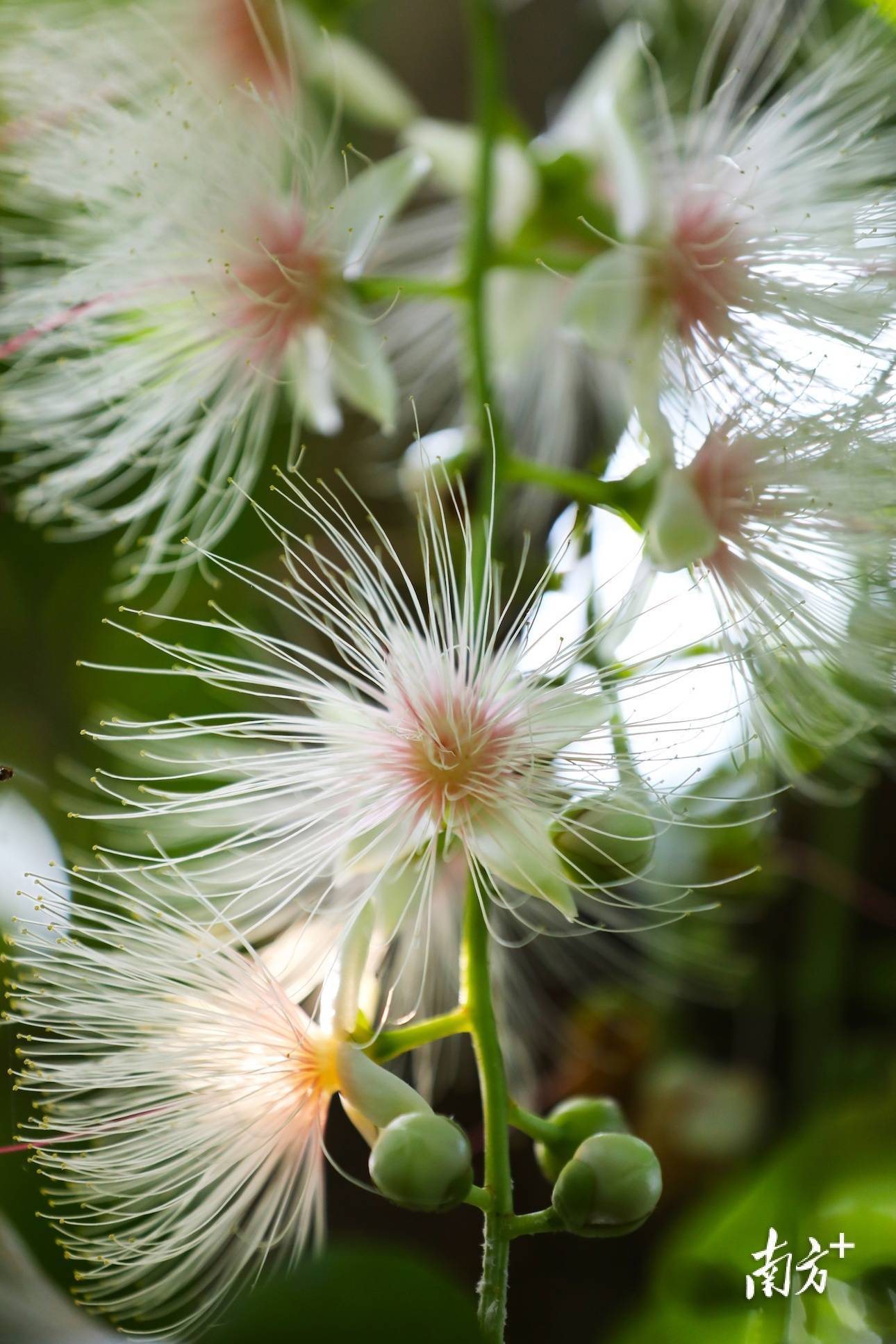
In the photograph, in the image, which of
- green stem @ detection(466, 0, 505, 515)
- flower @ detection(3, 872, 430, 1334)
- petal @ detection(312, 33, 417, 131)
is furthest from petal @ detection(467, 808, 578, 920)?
petal @ detection(312, 33, 417, 131)

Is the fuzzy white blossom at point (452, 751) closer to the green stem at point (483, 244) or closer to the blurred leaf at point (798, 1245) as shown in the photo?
the green stem at point (483, 244)

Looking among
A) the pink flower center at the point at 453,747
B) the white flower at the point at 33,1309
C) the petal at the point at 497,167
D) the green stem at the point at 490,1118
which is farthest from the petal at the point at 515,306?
the white flower at the point at 33,1309

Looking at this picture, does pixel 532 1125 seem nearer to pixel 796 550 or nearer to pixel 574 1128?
pixel 574 1128

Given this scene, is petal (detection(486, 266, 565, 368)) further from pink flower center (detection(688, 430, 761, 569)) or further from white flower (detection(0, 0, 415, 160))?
pink flower center (detection(688, 430, 761, 569))

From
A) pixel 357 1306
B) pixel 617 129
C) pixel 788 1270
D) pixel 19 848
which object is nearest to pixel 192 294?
pixel 617 129

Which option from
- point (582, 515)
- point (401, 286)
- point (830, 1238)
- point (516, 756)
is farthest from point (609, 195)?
point (830, 1238)

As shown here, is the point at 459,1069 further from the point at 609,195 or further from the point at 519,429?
the point at 609,195

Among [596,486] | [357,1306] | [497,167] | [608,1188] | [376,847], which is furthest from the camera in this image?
[497,167]
